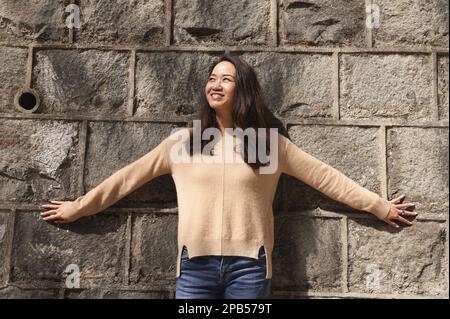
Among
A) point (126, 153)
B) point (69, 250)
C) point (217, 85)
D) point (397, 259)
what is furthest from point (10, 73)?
point (397, 259)

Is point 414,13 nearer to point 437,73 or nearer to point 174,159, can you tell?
point 437,73

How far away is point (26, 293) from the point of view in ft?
9.52

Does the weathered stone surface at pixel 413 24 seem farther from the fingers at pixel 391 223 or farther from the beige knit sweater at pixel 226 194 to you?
the fingers at pixel 391 223

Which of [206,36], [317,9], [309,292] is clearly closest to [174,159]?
[206,36]

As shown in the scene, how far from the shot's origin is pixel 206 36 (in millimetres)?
3121

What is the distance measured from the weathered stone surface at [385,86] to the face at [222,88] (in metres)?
0.69

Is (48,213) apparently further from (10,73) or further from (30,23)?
(30,23)

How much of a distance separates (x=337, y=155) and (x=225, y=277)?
959mm

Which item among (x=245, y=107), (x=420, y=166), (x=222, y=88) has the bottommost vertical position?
(x=420, y=166)

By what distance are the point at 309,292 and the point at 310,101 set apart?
1.08m

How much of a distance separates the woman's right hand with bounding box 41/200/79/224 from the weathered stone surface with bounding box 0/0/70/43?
976 mm

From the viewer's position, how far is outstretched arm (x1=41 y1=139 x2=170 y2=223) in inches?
112
